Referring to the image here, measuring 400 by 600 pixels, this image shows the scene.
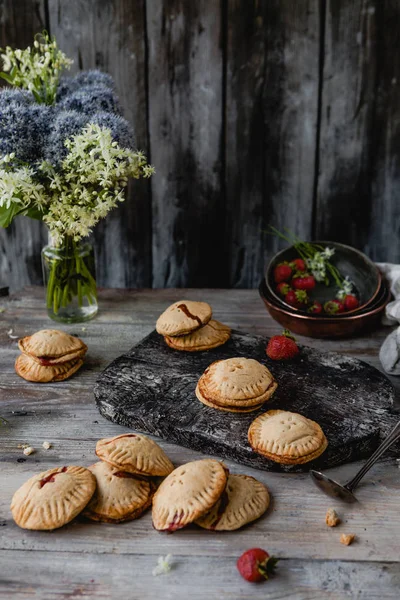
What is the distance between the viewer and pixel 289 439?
1.33m

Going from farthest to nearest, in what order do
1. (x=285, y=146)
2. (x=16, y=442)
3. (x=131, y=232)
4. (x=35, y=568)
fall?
(x=131, y=232) < (x=285, y=146) < (x=16, y=442) < (x=35, y=568)

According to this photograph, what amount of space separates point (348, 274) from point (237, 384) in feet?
2.52

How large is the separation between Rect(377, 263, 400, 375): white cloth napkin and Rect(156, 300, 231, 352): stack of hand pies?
433 mm

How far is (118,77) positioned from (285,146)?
600 mm

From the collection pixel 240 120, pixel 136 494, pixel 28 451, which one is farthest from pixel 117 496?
pixel 240 120

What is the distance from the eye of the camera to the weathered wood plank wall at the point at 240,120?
2.07m

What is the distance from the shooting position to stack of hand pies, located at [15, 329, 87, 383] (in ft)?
5.49

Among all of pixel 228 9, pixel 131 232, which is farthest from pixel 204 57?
pixel 131 232

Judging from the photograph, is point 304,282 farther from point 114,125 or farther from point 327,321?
point 114,125

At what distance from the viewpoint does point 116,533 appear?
120 centimetres

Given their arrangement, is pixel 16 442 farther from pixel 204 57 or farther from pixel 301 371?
pixel 204 57

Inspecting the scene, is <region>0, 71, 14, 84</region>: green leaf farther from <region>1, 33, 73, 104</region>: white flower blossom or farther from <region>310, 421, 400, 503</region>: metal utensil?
<region>310, 421, 400, 503</region>: metal utensil

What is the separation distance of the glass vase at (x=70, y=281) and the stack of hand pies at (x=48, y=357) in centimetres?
26

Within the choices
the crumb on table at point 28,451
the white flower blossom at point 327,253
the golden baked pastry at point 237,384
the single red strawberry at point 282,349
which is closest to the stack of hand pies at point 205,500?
the golden baked pastry at point 237,384
